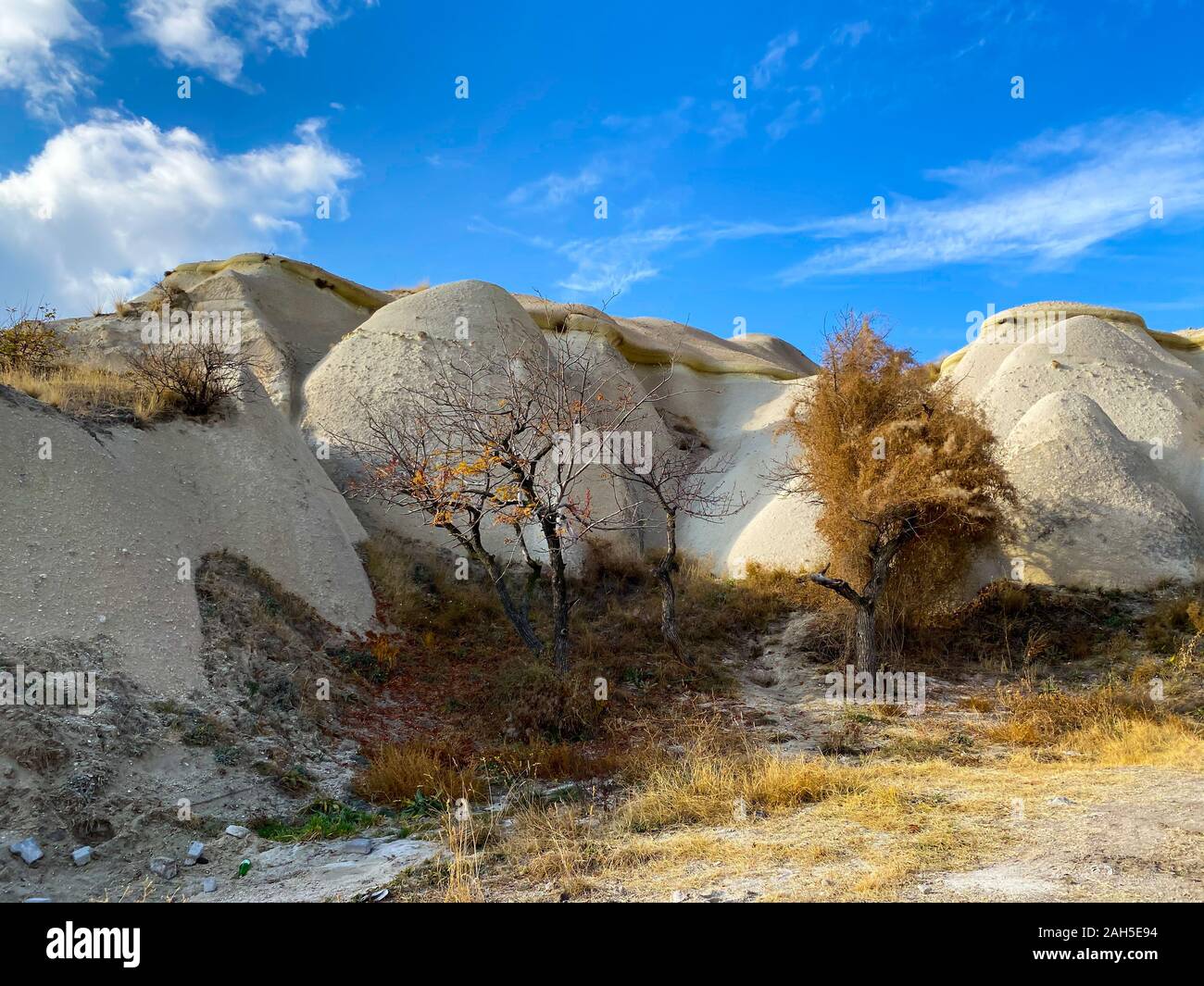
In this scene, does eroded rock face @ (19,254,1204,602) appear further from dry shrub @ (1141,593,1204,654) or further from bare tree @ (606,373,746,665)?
dry shrub @ (1141,593,1204,654)

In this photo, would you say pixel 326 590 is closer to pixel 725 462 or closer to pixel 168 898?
Answer: pixel 168 898

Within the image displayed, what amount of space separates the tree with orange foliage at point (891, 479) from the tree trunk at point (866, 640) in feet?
0.05

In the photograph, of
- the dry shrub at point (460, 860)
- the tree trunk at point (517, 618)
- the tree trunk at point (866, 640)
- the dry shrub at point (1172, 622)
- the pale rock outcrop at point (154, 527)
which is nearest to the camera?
the dry shrub at point (460, 860)

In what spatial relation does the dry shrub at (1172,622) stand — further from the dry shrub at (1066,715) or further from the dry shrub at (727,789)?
the dry shrub at (727,789)

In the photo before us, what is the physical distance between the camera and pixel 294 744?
9594 millimetres

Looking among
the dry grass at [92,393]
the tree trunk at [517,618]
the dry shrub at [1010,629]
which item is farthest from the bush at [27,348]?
the dry shrub at [1010,629]

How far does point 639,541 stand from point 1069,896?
1635 cm

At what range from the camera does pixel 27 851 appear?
6.68 m

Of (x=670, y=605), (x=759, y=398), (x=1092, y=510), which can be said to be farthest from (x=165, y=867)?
(x=759, y=398)

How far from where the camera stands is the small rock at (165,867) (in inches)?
268

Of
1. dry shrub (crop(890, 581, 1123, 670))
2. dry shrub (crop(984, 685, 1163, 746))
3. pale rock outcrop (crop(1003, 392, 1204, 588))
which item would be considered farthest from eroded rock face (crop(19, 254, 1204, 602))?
dry shrub (crop(984, 685, 1163, 746))

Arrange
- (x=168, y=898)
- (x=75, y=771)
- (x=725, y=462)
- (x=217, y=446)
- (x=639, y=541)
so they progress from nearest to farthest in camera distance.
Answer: (x=168, y=898), (x=75, y=771), (x=217, y=446), (x=639, y=541), (x=725, y=462)

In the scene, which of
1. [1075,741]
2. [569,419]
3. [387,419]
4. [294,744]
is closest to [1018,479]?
[1075,741]

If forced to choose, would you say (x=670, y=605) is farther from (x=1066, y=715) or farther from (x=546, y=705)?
(x=1066, y=715)
